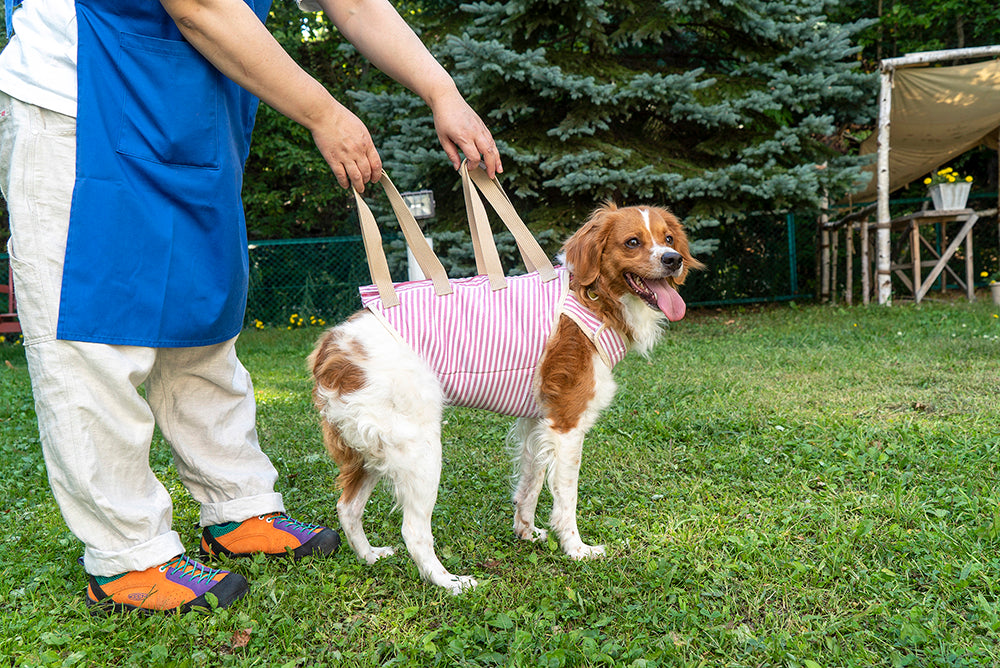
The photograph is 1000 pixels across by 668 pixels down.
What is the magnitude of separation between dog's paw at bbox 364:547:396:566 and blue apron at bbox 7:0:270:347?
40.2 inches

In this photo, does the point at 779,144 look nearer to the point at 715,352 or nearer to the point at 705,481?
the point at 715,352

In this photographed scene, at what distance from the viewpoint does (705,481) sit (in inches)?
131

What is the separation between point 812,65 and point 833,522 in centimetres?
750

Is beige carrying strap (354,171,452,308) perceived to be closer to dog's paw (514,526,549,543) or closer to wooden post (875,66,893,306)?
dog's paw (514,526,549,543)

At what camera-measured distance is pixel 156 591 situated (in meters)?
2.23

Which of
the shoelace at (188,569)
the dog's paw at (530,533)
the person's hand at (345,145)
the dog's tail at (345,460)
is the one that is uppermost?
the person's hand at (345,145)

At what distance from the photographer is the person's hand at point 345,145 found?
2.16m

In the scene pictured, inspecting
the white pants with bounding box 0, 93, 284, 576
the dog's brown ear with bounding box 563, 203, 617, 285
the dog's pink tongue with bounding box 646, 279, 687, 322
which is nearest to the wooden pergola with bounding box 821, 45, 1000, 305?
the dog's pink tongue with bounding box 646, 279, 687, 322

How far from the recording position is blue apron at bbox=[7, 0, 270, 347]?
201 cm

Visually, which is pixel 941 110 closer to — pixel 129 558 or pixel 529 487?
pixel 529 487

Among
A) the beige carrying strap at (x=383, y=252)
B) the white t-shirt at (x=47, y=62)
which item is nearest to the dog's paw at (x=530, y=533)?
the beige carrying strap at (x=383, y=252)

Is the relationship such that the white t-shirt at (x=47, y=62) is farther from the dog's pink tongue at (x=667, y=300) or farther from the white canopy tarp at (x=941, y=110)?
the white canopy tarp at (x=941, y=110)

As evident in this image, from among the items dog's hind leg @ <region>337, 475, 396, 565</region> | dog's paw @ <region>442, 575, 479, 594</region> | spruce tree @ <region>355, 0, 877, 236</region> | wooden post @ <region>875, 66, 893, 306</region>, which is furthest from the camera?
wooden post @ <region>875, 66, 893, 306</region>

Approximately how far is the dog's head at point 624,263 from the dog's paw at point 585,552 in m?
0.90
